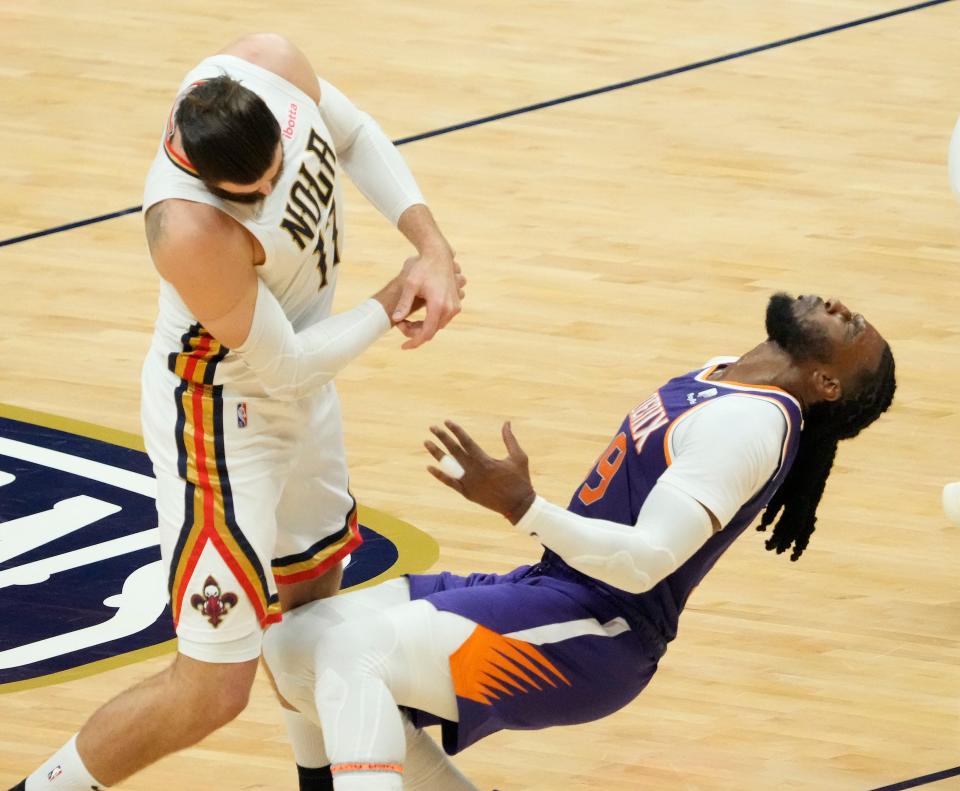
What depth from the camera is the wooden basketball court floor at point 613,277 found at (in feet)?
14.9

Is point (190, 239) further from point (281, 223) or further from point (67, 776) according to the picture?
point (67, 776)

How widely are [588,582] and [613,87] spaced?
19.4 feet

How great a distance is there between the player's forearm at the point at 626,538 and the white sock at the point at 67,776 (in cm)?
101

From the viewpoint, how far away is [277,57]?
3.82m

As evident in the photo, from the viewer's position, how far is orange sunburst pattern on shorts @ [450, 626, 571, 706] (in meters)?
3.58

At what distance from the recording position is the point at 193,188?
11.6ft

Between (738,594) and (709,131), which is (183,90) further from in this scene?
(709,131)

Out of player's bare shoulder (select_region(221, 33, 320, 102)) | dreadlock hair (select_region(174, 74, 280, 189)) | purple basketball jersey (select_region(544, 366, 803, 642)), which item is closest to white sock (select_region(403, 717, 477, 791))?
purple basketball jersey (select_region(544, 366, 803, 642))

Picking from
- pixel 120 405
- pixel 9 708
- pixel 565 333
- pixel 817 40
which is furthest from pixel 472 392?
pixel 817 40

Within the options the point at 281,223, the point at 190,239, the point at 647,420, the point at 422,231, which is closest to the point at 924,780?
the point at 647,420

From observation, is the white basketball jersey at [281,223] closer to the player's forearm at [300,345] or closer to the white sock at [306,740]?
the player's forearm at [300,345]

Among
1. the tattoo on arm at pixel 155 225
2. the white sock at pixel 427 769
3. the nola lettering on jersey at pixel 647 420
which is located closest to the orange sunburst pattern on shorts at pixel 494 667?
the white sock at pixel 427 769

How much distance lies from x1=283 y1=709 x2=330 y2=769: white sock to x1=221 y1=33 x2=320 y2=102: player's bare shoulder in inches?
47.3

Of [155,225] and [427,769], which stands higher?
[155,225]
